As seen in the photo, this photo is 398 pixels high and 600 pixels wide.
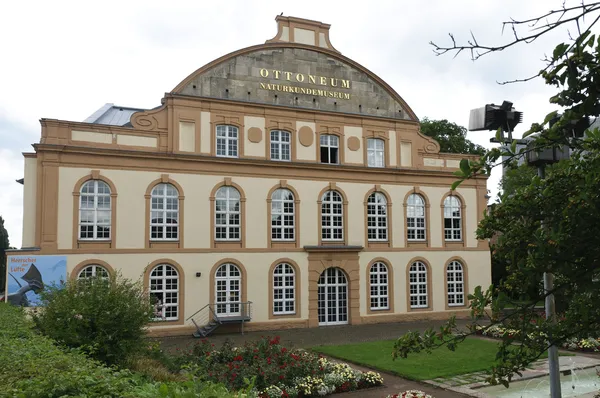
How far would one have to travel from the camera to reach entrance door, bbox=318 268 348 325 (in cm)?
2569

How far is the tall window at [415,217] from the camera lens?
2769 cm

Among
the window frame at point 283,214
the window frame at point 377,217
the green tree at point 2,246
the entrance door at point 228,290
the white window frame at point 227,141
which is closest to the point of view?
the entrance door at point 228,290

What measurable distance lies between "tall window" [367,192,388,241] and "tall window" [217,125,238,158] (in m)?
7.34

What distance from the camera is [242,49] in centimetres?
2452

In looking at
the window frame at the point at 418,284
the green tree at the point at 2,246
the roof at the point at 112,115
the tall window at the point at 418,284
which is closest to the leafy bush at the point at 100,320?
the roof at the point at 112,115

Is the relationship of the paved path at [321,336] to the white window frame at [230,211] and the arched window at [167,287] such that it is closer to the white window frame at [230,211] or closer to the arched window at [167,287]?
the arched window at [167,287]

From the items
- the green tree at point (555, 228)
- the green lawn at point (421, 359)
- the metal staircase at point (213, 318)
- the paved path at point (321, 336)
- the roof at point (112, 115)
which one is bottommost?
the paved path at point (321, 336)

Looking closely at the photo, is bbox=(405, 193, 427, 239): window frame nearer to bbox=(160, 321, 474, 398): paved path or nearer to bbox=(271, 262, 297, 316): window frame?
bbox=(160, 321, 474, 398): paved path

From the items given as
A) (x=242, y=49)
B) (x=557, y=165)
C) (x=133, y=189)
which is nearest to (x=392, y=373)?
(x=557, y=165)

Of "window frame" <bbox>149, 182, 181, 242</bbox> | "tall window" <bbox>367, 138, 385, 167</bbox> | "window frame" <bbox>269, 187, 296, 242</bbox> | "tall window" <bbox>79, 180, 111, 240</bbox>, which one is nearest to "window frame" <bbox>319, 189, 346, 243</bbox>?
"window frame" <bbox>269, 187, 296, 242</bbox>

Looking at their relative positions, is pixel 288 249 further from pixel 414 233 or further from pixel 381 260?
pixel 414 233

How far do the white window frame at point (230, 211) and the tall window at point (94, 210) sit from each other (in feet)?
15.3

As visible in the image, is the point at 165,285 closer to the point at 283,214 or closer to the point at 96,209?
the point at 96,209

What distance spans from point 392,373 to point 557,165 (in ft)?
37.3
